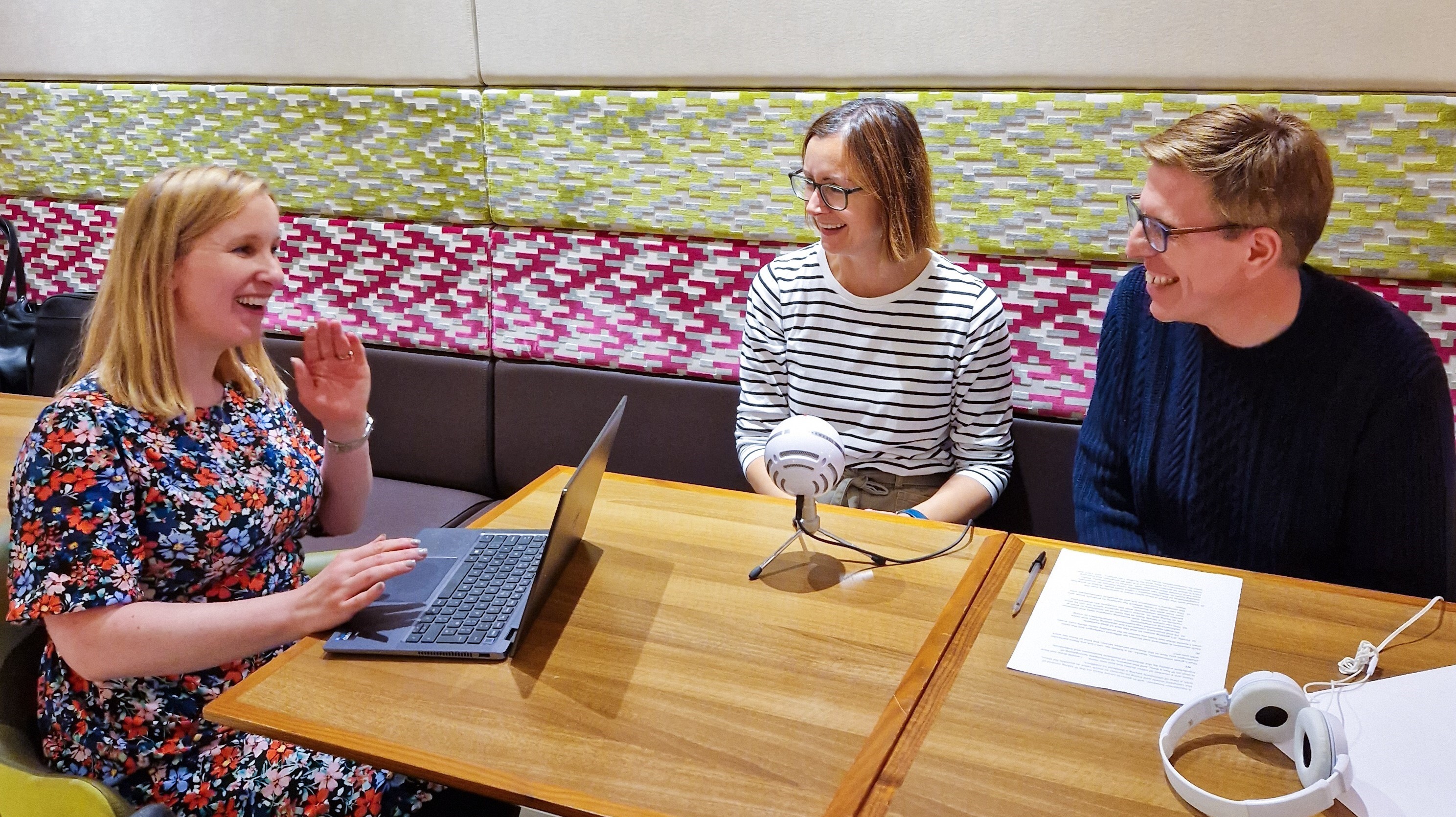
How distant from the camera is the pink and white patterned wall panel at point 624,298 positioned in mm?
2682

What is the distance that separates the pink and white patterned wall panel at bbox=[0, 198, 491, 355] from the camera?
9.76 ft

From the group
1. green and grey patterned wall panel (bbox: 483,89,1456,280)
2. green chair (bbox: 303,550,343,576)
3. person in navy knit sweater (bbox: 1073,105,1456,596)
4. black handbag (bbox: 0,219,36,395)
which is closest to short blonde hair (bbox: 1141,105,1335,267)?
person in navy knit sweater (bbox: 1073,105,1456,596)

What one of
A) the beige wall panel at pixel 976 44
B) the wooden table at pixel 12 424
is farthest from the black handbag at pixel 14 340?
the beige wall panel at pixel 976 44

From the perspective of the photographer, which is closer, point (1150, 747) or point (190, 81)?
point (1150, 747)

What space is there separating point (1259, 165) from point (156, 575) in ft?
5.51

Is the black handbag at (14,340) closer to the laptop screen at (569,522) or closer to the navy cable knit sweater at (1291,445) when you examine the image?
the laptop screen at (569,522)

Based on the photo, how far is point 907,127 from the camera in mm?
2176

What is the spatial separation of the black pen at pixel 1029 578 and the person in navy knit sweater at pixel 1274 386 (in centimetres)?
38

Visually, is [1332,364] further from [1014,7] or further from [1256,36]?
[1014,7]

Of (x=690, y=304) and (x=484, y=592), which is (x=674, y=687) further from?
(x=690, y=304)

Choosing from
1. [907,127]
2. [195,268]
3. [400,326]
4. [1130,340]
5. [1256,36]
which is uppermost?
[1256,36]

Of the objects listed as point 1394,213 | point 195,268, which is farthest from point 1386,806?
point 195,268

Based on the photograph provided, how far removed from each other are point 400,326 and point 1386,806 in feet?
8.63

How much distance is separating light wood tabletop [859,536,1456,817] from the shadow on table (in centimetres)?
36
